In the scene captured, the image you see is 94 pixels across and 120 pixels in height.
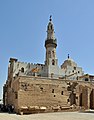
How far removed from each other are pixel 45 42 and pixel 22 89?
1908 centimetres

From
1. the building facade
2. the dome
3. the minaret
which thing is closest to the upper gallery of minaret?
the minaret

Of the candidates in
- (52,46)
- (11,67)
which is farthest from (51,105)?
(52,46)

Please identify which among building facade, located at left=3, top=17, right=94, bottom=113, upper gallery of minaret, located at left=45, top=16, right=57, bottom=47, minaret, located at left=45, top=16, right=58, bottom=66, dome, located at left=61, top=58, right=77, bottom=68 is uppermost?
upper gallery of minaret, located at left=45, top=16, right=57, bottom=47

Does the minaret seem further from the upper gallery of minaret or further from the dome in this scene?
the dome

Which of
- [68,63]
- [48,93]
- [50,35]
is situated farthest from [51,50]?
[48,93]

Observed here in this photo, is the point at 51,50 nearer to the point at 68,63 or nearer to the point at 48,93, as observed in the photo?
the point at 68,63

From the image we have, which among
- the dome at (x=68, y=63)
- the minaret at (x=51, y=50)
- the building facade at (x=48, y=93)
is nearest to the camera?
the building facade at (x=48, y=93)

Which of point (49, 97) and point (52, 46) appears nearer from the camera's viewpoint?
point (49, 97)

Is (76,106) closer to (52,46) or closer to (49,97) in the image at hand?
(49,97)

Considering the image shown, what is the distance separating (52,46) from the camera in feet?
145

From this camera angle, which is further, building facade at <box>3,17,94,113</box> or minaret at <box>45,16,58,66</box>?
minaret at <box>45,16,58,66</box>

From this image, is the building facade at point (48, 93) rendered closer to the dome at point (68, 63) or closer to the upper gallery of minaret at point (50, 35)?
the dome at point (68, 63)

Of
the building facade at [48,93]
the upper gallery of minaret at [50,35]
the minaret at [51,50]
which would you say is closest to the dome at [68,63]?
the minaret at [51,50]

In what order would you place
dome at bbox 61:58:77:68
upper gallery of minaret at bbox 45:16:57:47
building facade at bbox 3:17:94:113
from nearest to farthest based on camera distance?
building facade at bbox 3:17:94:113 → upper gallery of minaret at bbox 45:16:57:47 → dome at bbox 61:58:77:68
